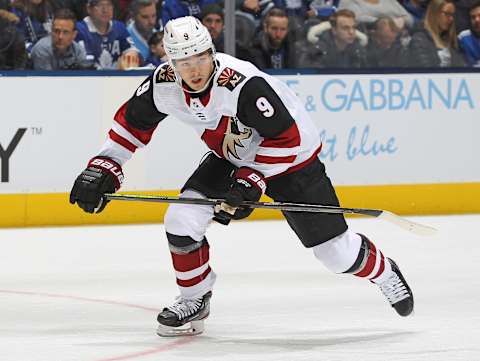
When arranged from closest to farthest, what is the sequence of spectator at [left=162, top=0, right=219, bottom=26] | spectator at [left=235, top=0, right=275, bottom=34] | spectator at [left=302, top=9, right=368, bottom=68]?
1. spectator at [left=162, top=0, right=219, bottom=26]
2. spectator at [left=235, top=0, right=275, bottom=34]
3. spectator at [left=302, top=9, right=368, bottom=68]

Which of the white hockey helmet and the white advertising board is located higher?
the white hockey helmet

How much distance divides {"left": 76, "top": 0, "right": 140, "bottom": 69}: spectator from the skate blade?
11.6ft

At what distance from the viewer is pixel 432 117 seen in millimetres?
8641

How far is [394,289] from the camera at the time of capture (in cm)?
483

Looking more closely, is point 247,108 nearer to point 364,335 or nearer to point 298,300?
point 364,335

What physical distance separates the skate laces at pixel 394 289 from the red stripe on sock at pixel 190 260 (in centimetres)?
68

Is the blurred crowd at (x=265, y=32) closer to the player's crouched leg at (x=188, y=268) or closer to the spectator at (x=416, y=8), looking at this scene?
the spectator at (x=416, y=8)

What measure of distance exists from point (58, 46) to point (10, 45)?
0.93 feet

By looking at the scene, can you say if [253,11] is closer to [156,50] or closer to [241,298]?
[156,50]

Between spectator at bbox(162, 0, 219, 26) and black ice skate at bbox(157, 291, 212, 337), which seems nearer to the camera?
black ice skate at bbox(157, 291, 212, 337)

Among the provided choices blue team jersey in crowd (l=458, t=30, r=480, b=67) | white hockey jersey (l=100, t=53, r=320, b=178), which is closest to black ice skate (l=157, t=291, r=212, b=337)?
white hockey jersey (l=100, t=53, r=320, b=178)

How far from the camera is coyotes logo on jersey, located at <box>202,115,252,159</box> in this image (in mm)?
4559

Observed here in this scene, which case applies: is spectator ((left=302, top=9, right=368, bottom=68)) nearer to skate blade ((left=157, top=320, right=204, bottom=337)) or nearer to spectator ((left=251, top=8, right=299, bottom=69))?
spectator ((left=251, top=8, right=299, bottom=69))

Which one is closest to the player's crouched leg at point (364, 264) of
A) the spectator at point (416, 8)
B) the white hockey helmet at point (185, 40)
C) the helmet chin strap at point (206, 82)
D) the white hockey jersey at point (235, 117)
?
the white hockey jersey at point (235, 117)
